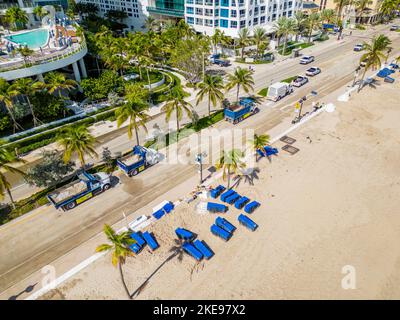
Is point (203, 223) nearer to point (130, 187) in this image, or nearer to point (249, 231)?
point (249, 231)

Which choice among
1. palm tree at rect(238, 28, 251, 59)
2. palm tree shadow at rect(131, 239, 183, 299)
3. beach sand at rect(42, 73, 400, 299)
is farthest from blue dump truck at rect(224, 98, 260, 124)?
palm tree at rect(238, 28, 251, 59)

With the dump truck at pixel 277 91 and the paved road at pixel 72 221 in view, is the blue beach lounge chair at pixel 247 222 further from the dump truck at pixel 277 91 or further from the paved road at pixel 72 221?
the dump truck at pixel 277 91

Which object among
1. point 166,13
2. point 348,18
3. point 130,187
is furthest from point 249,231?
point 348,18

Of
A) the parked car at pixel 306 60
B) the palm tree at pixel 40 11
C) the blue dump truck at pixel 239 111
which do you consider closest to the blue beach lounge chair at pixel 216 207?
the blue dump truck at pixel 239 111

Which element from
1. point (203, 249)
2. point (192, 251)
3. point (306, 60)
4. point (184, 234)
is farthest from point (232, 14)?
point (192, 251)

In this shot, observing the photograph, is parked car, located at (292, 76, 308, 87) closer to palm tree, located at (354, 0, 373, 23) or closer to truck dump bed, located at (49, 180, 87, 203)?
truck dump bed, located at (49, 180, 87, 203)
